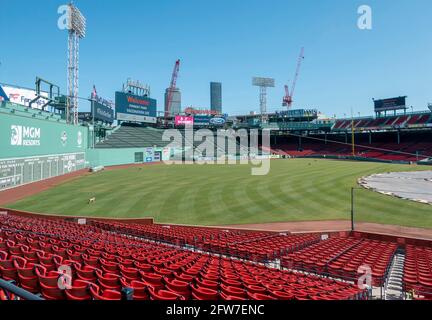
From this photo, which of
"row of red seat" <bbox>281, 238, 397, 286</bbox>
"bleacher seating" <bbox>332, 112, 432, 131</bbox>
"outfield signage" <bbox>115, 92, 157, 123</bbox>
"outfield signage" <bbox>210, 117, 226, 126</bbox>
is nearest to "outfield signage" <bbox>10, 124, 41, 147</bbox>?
"row of red seat" <bbox>281, 238, 397, 286</bbox>

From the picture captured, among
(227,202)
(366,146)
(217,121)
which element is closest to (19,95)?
(227,202)

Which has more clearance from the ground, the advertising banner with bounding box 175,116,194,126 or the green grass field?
the advertising banner with bounding box 175,116,194,126

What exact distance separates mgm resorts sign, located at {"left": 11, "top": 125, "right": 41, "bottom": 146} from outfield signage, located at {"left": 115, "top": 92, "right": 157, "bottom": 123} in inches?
2378

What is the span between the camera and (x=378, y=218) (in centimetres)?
2986

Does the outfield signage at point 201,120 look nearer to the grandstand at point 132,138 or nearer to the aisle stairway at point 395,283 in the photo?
the grandstand at point 132,138

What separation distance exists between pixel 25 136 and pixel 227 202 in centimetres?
3048

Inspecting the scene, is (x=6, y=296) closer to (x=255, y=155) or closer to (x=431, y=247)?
(x=431, y=247)

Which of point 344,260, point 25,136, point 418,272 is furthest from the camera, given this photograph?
point 25,136

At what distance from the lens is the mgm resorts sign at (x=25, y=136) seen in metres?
41.7

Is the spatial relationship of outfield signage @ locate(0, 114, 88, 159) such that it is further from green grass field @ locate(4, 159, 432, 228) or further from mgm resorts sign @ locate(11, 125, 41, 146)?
green grass field @ locate(4, 159, 432, 228)

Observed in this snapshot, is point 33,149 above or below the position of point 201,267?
above

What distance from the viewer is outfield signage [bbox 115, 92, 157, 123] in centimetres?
10775

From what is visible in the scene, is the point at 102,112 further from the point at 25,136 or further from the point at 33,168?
the point at 25,136

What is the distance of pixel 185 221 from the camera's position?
29453 millimetres
